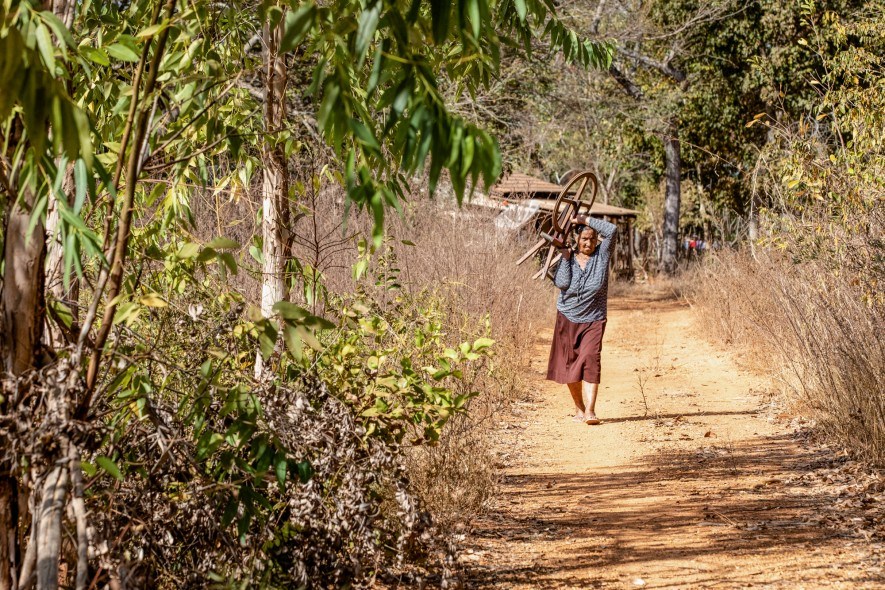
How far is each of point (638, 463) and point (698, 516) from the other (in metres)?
1.43

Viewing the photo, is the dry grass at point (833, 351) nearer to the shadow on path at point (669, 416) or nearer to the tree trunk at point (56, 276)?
the shadow on path at point (669, 416)

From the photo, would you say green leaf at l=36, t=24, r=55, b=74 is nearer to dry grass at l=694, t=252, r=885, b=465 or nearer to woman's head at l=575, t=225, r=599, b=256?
dry grass at l=694, t=252, r=885, b=465

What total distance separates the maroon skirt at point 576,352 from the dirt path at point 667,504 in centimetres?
44

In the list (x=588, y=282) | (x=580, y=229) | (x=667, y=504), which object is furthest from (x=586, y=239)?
(x=667, y=504)

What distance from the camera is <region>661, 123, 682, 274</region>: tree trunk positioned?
26828 millimetres

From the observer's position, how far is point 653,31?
2234 centimetres

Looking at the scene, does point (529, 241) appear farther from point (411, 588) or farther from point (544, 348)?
point (411, 588)

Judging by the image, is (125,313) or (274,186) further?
(274,186)

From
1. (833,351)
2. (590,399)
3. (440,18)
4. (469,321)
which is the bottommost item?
(590,399)

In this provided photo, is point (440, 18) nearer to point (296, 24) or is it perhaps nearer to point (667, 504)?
point (296, 24)

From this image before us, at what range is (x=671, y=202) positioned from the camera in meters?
28.4

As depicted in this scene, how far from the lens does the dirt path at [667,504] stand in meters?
4.47

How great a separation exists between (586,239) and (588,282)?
1.24ft

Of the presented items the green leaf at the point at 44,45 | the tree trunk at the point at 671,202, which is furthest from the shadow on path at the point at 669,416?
the tree trunk at the point at 671,202
